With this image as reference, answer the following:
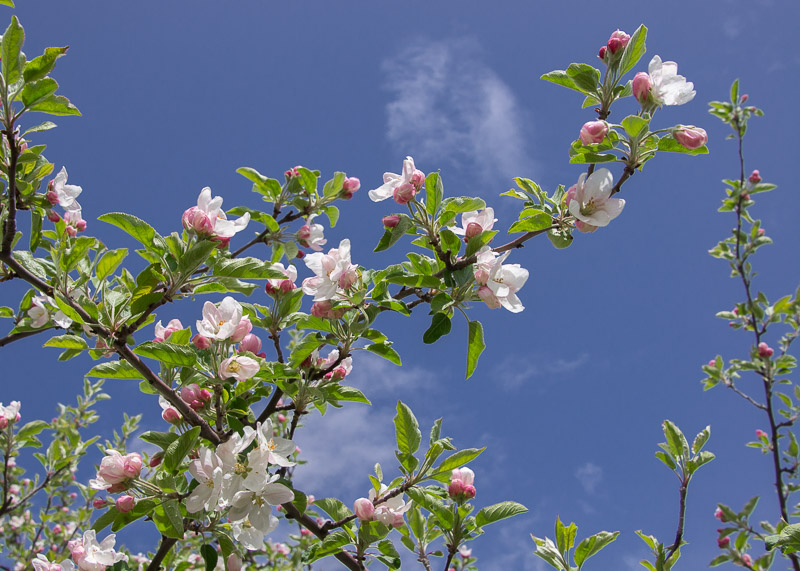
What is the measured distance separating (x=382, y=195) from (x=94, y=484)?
1298mm

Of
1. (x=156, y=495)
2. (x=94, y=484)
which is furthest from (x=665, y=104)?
(x=94, y=484)

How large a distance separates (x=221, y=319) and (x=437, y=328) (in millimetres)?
661

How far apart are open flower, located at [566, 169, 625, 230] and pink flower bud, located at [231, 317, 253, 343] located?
1018 mm

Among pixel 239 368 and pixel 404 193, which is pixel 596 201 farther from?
pixel 239 368

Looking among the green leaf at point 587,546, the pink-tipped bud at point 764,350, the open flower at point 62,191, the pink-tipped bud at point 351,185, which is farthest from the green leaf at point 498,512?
the pink-tipped bud at point 764,350

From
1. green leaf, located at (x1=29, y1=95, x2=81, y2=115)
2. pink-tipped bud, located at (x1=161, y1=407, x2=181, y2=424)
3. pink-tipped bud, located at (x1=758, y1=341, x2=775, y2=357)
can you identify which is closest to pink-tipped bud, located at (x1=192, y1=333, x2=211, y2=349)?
pink-tipped bud, located at (x1=161, y1=407, x2=181, y2=424)

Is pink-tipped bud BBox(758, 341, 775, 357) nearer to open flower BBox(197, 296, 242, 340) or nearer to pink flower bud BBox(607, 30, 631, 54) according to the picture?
pink flower bud BBox(607, 30, 631, 54)

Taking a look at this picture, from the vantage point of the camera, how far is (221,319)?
1742mm

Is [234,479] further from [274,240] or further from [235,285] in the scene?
[274,240]

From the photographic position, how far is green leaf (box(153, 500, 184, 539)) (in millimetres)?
1561

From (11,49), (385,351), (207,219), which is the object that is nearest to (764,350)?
(385,351)

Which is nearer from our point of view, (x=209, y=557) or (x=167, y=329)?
(x=209, y=557)

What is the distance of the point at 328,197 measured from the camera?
2928mm

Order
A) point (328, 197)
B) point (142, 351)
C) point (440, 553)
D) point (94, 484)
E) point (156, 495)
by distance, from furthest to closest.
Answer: point (328, 197)
point (440, 553)
point (94, 484)
point (156, 495)
point (142, 351)
